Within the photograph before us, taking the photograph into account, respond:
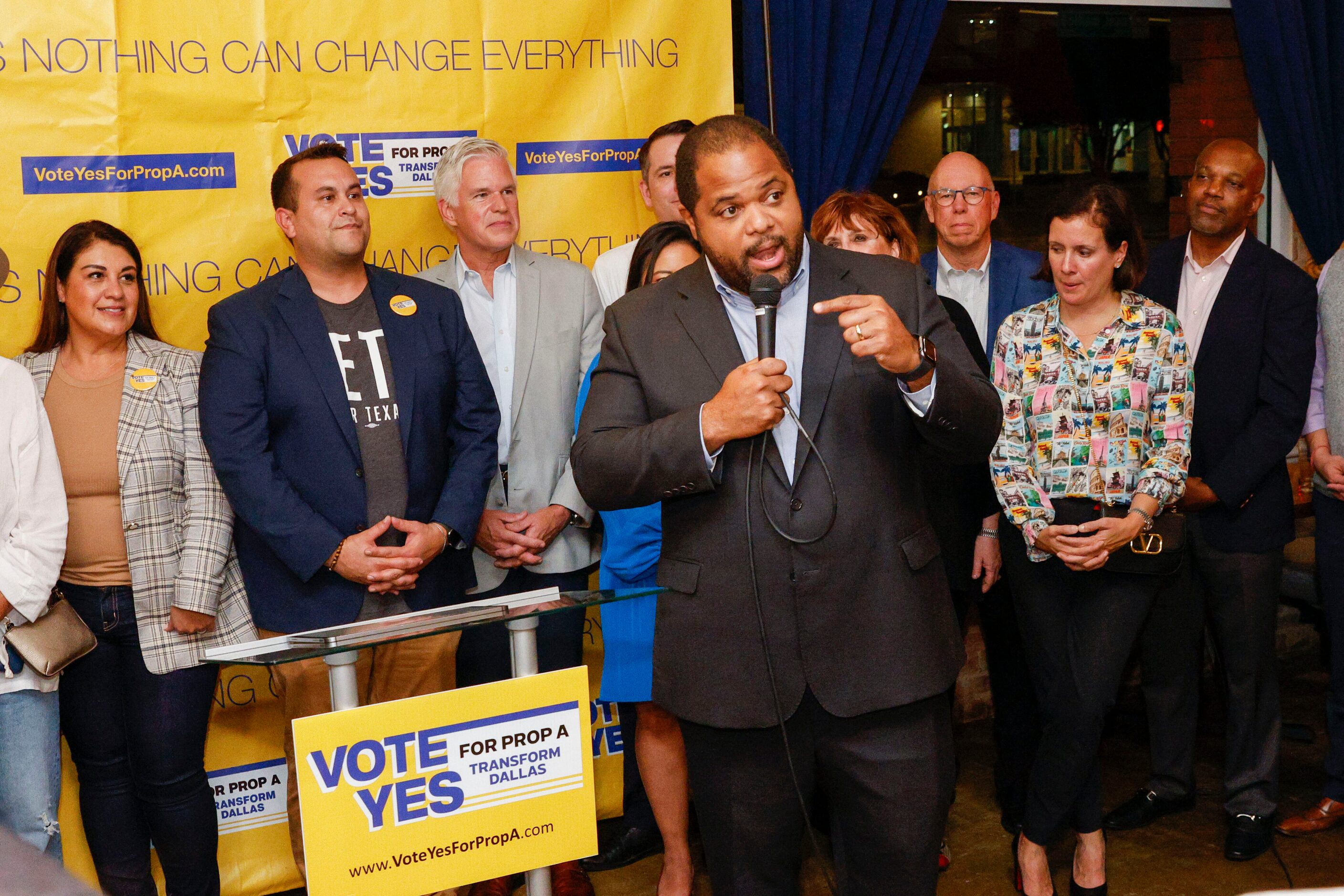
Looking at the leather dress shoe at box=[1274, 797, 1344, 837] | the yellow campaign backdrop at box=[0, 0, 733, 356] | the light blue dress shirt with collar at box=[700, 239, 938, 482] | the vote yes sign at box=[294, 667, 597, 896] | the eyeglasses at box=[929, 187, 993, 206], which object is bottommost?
the leather dress shoe at box=[1274, 797, 1344, 837]

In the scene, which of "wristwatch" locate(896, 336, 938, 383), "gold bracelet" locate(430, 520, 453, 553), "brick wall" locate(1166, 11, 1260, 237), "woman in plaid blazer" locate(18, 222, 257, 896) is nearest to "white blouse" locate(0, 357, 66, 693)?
"woman in plaid blazer" locate(18, 222, 257, 896)

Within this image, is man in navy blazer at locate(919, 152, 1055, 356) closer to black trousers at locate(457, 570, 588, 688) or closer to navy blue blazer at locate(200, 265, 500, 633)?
black trousers at locate(457, 570, 588, 688)

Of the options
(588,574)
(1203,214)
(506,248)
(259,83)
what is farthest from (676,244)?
(1203,214)

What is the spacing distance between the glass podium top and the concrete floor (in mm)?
1711

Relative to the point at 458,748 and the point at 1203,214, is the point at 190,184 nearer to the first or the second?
the point at 458,748

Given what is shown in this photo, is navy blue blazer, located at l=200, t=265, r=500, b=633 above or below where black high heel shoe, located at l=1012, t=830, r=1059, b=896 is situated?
above

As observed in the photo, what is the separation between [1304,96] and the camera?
483cm

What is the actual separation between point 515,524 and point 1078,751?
158cm

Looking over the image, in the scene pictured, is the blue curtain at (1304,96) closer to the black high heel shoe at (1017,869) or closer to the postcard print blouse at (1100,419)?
the postcard print blouse at (1100,419)

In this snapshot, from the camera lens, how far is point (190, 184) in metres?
3.47

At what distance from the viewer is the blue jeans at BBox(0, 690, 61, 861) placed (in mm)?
2871

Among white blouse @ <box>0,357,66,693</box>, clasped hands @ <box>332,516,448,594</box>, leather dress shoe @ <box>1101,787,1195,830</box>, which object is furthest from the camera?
leather dress shoe @ <box>1101,787,1195,830</box>

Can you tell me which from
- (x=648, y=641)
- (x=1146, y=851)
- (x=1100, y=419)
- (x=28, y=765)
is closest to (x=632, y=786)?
(x=648, y=641)

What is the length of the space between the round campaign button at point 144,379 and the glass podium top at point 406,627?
4.69 ft
